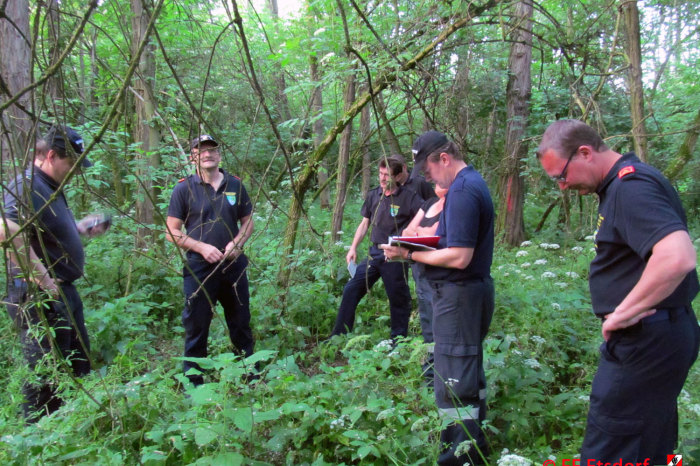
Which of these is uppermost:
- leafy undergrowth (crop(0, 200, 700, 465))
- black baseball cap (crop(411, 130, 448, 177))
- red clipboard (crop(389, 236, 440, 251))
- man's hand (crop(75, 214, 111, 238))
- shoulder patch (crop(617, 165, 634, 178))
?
black baseball cap (crop(411, 130, 448, 177))

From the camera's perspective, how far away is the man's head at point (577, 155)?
1.99 m

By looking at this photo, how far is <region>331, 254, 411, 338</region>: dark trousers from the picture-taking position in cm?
458

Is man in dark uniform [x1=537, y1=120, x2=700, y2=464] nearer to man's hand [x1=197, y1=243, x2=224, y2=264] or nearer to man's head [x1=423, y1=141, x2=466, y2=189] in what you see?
man's head [x1=423, y1=141, x2=466, y2=189]

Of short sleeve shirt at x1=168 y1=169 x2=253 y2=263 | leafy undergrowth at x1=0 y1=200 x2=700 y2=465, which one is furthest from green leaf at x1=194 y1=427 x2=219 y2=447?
short sleeve shirt at x1=168 y1=169 x2=253 y2=263

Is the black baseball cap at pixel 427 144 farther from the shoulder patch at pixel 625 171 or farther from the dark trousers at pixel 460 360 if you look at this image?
the shoulder patch at pixel 625 171

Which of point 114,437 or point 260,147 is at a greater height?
point 260,147

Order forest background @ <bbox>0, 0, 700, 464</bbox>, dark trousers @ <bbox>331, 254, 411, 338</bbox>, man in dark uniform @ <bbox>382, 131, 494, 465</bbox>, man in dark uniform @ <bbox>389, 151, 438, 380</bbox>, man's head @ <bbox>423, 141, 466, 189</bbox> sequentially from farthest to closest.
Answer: dark trousers @ <bbox>331, 254, 411, 338</bbox>, man in dark uniform @ <bbox>389, 151, 438, 380</bbox>, man's head @ <bbox>423, 141, 466, 189</bbox>, man in dark uniform @ <bbox>382, 131, 494, 465</bbox>, forest background @ <bbox>0, 0, 700, 464</bbox>

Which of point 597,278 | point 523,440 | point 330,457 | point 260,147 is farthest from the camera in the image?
point 260,147

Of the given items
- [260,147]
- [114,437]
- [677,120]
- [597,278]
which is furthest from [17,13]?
[677,120]

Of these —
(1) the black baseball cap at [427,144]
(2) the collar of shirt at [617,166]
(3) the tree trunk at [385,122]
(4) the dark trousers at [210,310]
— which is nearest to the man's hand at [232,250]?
(4) the dark trousers at [210,310]

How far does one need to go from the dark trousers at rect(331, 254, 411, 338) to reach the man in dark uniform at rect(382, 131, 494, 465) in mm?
1733

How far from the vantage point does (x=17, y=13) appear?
171 inches

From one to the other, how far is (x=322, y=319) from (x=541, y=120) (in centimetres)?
605

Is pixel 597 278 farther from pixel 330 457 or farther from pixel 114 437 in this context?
pixel 114 437
